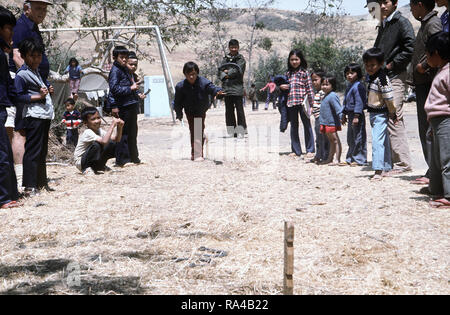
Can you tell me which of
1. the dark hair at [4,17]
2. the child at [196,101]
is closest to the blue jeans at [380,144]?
the child at [196,101]

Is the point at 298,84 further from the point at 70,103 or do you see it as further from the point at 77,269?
the point at 77,269

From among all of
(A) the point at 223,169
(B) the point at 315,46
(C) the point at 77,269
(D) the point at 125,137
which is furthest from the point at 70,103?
(B) the point at 315,46

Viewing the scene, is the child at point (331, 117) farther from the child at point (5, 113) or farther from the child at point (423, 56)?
the child at point (5, 113)

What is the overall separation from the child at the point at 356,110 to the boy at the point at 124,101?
116 inches

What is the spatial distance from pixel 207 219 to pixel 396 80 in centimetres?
317

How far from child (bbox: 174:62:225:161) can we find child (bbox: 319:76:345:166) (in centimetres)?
154

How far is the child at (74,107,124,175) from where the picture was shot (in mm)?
6699

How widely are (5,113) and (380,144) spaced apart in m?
3.93

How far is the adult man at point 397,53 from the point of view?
5.95 m

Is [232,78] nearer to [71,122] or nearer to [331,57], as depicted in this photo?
[71,122]

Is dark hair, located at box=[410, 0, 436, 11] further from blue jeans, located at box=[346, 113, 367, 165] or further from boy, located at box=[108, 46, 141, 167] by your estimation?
boy, located at box=[108, 46, 141, 167]

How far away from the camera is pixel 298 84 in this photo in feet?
26.0

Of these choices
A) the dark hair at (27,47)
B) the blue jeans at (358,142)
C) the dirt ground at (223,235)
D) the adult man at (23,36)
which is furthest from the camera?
the blue jeans at (358,142)

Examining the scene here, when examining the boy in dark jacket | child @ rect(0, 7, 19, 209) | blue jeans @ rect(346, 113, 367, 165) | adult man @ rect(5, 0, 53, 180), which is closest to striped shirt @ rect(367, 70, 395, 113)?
the boy in dark jacket
